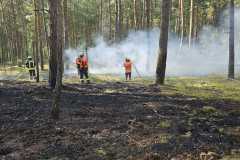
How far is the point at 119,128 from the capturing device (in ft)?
40.5

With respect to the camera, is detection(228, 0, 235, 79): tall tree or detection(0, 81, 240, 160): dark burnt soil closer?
detection(0, 81, 240, 160): dark burnt soil

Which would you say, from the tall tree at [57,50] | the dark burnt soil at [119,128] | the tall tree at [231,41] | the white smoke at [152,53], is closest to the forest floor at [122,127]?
the dark burnt soil at [119,128]

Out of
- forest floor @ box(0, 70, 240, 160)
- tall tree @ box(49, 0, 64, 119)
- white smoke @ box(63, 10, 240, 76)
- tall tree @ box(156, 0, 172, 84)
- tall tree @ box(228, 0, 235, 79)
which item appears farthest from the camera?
white smoke @ box(63, 10, 240, 76)

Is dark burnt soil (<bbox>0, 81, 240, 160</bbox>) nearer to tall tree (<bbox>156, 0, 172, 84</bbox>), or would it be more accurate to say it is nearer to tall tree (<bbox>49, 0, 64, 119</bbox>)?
tall tree (<bbox>49, 0, 64, 119</bbox>)

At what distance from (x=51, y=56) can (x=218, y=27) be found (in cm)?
4767

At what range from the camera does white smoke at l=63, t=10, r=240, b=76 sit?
4544 cm

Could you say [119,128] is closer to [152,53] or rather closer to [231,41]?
[231,41]

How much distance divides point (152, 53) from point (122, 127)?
3724cm

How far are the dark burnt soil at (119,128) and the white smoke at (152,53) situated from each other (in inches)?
952

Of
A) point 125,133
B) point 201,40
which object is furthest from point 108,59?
point 125,133

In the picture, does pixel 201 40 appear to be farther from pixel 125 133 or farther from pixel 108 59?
pixel 125 133

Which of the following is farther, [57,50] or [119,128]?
[57,50]

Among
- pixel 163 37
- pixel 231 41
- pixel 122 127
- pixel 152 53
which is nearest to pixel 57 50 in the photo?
pixel 122 127

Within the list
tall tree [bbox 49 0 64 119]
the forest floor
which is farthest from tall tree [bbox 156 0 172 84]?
tall tree [bbox 49 0 64 119]
